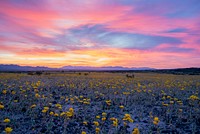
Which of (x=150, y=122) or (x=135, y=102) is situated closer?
(x=150, y=122)

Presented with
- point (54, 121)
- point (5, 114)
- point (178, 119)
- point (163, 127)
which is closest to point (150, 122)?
point (163, 127)

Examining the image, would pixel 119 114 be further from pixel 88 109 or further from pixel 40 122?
pixel 40 122

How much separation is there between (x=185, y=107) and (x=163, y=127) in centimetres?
399

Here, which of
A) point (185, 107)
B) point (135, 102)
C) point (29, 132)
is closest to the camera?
point (29, 132)

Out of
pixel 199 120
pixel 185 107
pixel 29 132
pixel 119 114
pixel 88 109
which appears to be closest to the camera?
pixel 29 132

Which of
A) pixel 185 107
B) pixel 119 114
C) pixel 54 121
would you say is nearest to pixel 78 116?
pixel 54 121

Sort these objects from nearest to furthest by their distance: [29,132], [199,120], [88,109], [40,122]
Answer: [29,132], [40,122], [199,120], [88,109]

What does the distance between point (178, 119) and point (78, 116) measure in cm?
472

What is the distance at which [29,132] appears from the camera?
7.69 meters

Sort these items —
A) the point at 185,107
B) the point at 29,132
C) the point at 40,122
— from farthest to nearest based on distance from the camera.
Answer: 1. the point at 185,107
2. the point at 40,122
3. the point at 29,132

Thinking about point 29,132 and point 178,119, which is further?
point 178,119

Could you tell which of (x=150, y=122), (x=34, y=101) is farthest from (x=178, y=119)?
(x=34, y=101)

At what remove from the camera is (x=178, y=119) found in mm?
9711

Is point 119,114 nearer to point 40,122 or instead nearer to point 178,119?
point 178,119
